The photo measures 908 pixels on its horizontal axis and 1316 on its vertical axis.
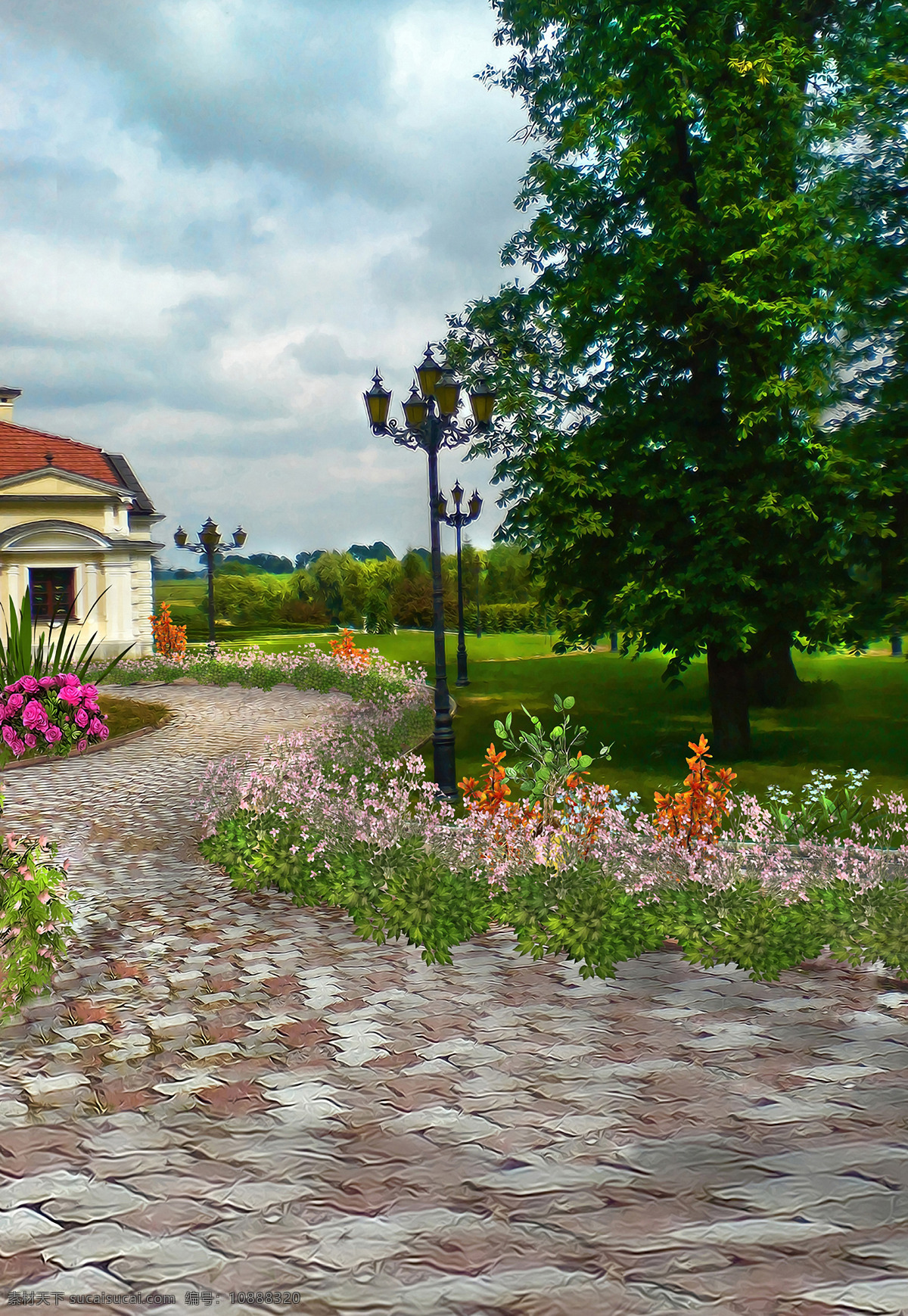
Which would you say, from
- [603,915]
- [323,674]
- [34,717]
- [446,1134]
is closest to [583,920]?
[603,915]

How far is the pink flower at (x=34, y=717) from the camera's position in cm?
1381

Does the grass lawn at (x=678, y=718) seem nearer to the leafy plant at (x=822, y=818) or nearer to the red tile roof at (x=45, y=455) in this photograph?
the leafy plant at (x=822, y=818)

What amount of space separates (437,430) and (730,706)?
19.0ft

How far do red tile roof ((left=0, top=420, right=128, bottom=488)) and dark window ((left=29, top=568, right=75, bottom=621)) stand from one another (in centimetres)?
350

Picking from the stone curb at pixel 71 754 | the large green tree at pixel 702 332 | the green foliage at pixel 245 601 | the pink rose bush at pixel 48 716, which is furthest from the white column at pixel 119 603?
the green foliage at pixel 245 601

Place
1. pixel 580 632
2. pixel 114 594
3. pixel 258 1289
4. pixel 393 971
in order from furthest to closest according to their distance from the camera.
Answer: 1. pixel 114 594
2. pixel 580 632
3. pixel 393 971
4. pixel 258 1289

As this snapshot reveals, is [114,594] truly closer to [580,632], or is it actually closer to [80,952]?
[580,632]

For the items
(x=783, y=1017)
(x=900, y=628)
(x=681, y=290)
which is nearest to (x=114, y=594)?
(x=681, y=290)

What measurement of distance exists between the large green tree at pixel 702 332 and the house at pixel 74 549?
21.9 m

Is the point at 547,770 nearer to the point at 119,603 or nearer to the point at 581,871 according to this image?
the point at 581,871

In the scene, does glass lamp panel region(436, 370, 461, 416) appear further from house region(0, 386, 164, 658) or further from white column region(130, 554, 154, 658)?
white column region(130, 554, 154, 658)

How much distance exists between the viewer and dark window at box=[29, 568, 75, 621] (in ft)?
102

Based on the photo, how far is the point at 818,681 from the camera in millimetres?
20047

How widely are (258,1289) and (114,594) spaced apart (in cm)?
3137
